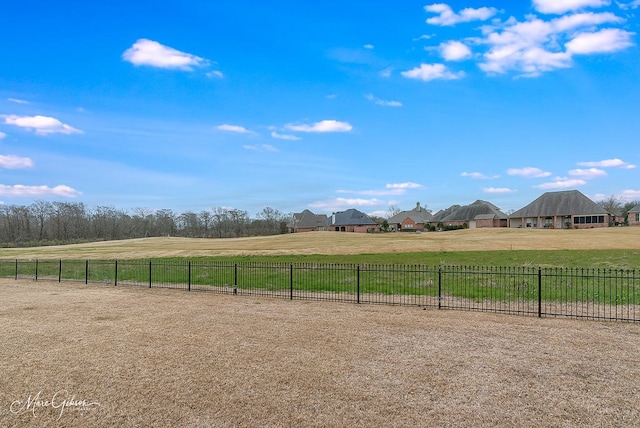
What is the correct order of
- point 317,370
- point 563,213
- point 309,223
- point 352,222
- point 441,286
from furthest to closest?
point 309,223 < point 352,222 < point 563,213 < point 441,286 < point 317,370

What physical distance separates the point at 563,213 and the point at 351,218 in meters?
45.4

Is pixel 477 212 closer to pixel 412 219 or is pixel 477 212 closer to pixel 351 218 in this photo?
pixel 412 219

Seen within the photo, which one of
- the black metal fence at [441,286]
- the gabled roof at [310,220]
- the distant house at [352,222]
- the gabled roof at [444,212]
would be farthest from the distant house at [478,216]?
the black metal fence at [441,286]

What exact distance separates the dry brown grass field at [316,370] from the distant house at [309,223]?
97194 mm

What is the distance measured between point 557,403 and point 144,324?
9.94 meters

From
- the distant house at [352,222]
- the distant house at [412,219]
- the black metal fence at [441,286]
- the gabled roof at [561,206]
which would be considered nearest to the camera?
the black metal fence at [441,286]

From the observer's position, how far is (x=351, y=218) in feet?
344

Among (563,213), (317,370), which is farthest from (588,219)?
(317,370)

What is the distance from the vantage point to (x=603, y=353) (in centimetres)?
877

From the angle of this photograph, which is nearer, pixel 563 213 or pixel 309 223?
pixel 563 213

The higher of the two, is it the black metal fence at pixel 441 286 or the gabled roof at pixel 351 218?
the gabled roof at pixel 351 218

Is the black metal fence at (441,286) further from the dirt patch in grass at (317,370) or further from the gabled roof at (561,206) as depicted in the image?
the gabled roof at (561,206)

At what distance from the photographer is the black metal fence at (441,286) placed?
13805 millimetres

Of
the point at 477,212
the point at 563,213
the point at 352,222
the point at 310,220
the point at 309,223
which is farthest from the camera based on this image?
the point at 310,220
